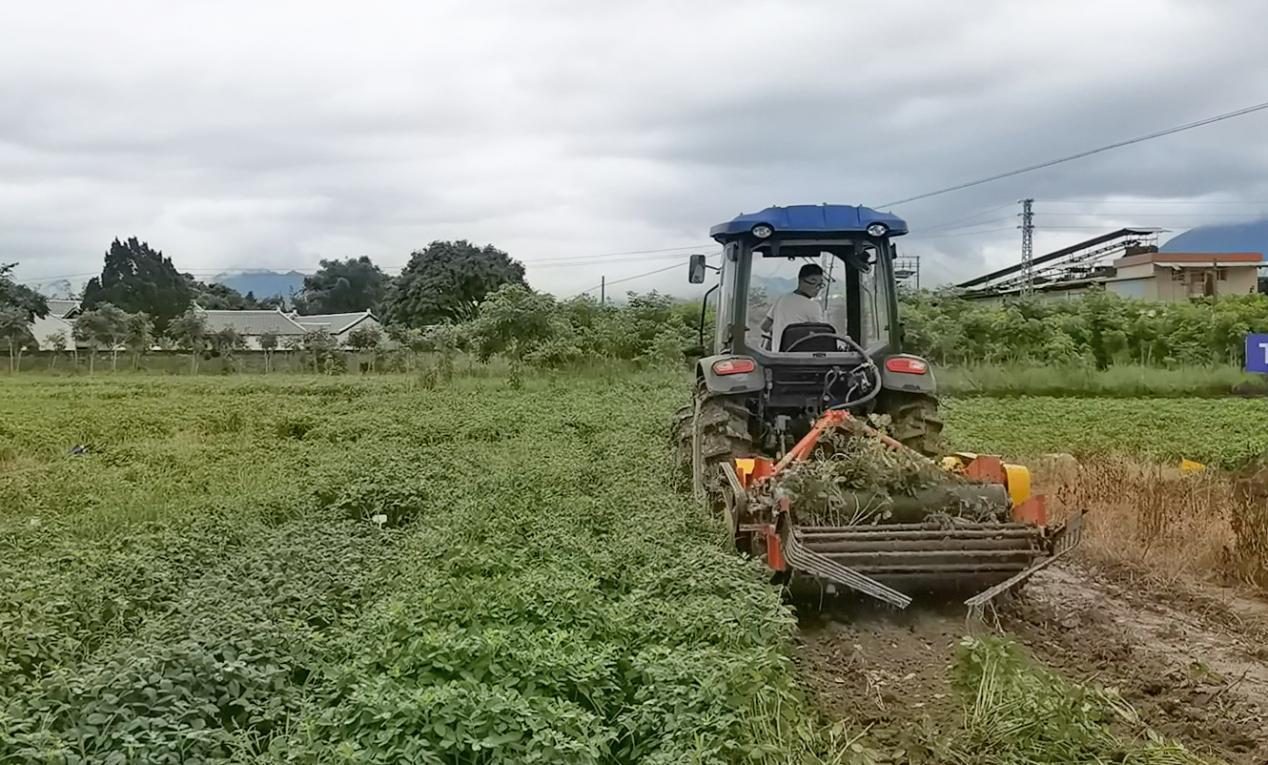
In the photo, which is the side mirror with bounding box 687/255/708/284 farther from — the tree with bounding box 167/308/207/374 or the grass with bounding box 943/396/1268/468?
the tree with bounding box 167/308/207/374

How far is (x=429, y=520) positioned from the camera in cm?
802

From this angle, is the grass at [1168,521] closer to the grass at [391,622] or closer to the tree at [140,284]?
the grass at [391,622]

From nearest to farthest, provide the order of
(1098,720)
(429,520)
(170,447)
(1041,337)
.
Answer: (1098,720) < (429,520) < (170,447) < (1041,337)

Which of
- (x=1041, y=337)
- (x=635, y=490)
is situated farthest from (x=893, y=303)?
(x=1041, y=337)

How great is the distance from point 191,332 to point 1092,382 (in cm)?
3349

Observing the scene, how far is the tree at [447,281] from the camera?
52531 millimetres

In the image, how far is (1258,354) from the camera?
10.6m

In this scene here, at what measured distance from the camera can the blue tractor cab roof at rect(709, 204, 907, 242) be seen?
7.68 metres

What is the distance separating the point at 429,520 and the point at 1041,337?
19.3 metres

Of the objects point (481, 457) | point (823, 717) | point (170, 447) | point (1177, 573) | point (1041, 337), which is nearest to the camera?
point (823, 717)

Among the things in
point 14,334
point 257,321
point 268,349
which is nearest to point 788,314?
point 14,334

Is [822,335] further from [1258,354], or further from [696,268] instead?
[1258,354]

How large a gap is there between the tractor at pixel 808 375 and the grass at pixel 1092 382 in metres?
→ 14.8

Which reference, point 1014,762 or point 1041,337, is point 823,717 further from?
point 1041,337
